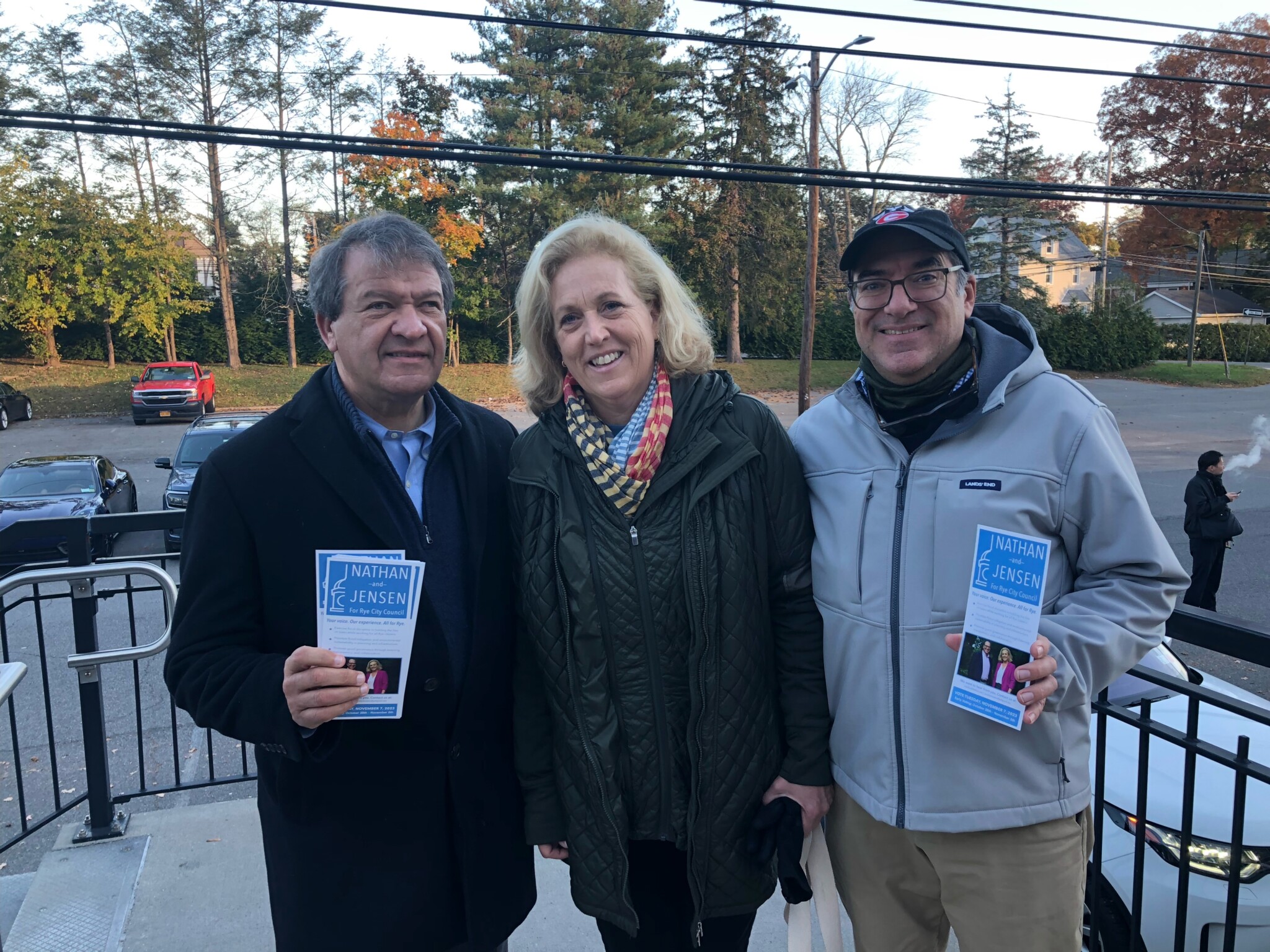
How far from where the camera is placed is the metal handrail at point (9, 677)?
1.94 meters

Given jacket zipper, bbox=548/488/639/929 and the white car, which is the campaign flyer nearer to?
jacket zipper, bbox=548/488/639/929

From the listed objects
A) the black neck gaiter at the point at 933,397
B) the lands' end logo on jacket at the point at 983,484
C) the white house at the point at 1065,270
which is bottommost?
the lands' end logo on jacket at the point at 983,484

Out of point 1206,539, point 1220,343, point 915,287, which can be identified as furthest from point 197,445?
point 1220,343

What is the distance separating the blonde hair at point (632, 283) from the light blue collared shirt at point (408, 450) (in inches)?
12.9

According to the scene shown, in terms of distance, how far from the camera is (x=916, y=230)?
187cm

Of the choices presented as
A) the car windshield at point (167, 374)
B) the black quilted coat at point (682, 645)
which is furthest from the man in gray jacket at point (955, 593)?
the car windshield at point (167, 374)

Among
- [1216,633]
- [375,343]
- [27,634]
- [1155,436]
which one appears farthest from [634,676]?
[1155,436]

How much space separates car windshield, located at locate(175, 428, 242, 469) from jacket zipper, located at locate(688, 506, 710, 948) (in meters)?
11.9

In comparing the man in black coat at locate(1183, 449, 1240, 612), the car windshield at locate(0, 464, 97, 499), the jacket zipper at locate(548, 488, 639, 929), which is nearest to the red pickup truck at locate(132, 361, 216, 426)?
the car windshield at locate(0, 464, 97, 499)

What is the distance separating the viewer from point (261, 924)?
3.11m

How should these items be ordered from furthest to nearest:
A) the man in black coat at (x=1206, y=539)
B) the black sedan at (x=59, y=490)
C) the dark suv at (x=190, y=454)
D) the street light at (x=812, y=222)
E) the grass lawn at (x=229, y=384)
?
the grass lawn at (x=229, y=384), the street light at (x=812, y=222), the dark suv at (x=190, y=454), the black sedan at (x=59, y=490), the man in black coat at (x=1206, y=539)

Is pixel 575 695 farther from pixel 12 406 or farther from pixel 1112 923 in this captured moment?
pixel 12 406

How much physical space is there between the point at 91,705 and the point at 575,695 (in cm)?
289

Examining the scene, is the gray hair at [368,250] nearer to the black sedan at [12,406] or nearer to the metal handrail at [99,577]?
the metal handrail at [99,577]
